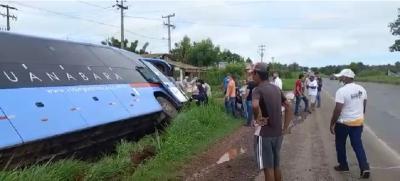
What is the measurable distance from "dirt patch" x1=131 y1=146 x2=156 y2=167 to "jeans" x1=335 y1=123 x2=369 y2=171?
323cm

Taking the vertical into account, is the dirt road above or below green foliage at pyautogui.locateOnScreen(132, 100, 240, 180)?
below

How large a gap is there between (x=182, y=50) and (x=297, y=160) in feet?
205

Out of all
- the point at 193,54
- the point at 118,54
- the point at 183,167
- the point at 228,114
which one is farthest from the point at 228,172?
the point at 193,54

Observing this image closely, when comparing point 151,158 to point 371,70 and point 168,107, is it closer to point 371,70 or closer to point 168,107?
point 168,107

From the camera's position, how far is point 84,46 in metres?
11.5

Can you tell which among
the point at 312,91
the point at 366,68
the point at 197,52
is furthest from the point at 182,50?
the point at 366,68

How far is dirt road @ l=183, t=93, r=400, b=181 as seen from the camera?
343 inches

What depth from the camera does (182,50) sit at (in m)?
72.0

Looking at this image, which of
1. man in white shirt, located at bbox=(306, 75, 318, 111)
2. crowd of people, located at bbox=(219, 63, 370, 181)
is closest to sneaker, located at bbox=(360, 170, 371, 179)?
crowd of people, located at bbox=(219, 63, 370, 181)

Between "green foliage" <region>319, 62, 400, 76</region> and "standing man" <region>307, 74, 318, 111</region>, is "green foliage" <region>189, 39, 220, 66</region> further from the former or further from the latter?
"green foliage" <region>319, 62, 400, 76</region>

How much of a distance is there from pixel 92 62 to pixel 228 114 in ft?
25.5

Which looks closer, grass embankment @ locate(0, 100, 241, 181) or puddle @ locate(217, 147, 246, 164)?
grass embankment @ locate(0, 100, 241, 181)

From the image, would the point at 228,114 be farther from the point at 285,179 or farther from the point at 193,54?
the point at 193,54

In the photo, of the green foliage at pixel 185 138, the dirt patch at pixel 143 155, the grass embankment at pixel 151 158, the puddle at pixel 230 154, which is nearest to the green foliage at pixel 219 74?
the green foliage at pixel 185 138
